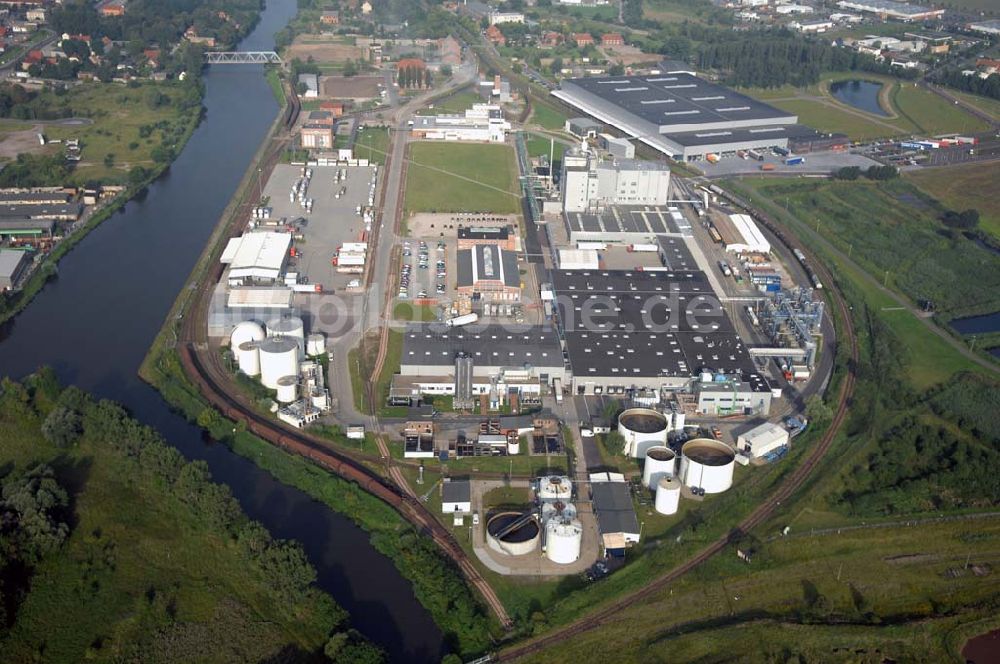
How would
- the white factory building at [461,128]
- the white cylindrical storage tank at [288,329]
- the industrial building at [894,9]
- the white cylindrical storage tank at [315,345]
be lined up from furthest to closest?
the industrial building at [894,9] → the white factory building at [461,128] → the white cylindrical storage tank at [315,345] → the white cylindrical storage tank at [288,329]

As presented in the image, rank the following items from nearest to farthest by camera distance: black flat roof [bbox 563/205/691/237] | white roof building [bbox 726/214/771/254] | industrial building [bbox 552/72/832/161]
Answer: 1. white roof building [bbox 726/214/771/254]
2. black flat roof [bbox 563/205/691/237]
3. industrial building [bbox 552/72/832/161]

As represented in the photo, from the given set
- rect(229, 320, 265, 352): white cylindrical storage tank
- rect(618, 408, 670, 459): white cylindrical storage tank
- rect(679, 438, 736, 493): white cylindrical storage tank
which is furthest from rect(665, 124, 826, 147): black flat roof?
rect(229, 320, 265, 352): white cylindrical storage tank

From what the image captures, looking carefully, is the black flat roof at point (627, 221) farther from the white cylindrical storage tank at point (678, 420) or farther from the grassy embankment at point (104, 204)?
the grassy embankment at point (104, 204)

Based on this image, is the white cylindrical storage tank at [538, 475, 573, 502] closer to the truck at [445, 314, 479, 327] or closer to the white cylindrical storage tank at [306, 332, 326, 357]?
the truck at [445, 314, 479, 327]

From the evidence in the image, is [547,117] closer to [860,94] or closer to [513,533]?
[860,94]

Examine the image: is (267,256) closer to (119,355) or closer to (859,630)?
(119,355)

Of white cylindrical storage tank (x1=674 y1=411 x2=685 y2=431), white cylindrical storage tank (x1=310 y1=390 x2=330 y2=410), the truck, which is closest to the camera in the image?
white cylindrical storage tank (x1=674 y1=411 x2=685 y2=431)

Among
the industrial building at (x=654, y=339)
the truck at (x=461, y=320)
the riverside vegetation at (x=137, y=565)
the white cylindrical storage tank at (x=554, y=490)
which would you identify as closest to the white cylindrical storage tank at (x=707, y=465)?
the industrial building at (x=654, y=339)

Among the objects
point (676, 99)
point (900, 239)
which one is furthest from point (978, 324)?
point (676, 99)
